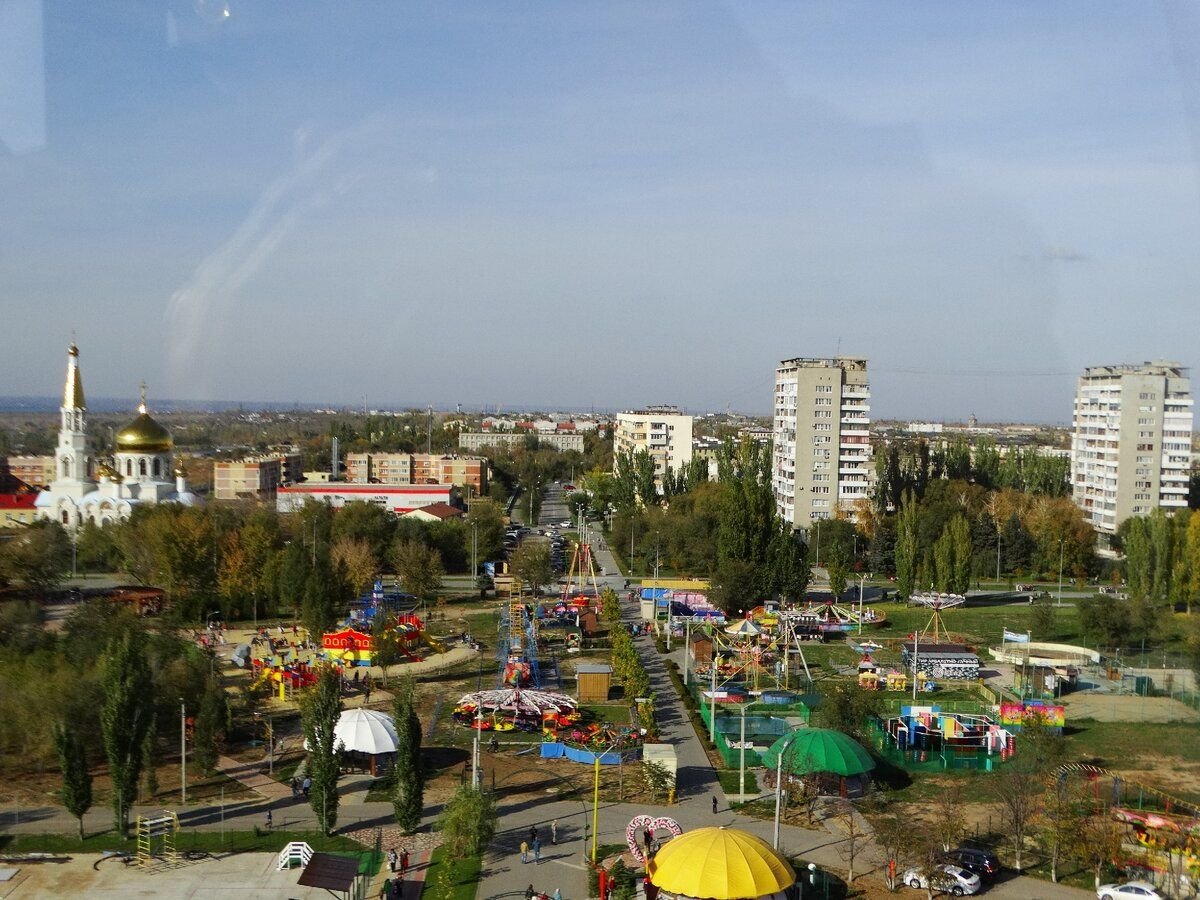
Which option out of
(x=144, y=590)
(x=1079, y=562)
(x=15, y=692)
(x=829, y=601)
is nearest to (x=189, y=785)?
(x=15, y=692)

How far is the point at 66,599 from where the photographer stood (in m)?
23.0

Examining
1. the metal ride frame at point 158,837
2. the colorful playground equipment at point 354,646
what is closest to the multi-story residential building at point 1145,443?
the colorful playground equipment at point 354,646

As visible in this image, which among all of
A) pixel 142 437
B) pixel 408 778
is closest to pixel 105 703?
pixel 408 778

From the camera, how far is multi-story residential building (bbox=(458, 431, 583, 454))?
3168 inches

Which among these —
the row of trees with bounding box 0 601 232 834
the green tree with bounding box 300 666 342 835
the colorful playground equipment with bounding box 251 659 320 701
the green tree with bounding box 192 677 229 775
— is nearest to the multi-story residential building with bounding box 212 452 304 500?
the colorful playground equipment with bounding box 251 659 320 701

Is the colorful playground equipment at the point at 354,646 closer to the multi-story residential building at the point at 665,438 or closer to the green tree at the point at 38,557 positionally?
the green tree at the point at 38,557

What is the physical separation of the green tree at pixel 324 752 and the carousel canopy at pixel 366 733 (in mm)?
1895

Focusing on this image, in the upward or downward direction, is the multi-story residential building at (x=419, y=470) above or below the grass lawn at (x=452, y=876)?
above

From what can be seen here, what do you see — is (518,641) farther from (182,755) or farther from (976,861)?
(976,861)

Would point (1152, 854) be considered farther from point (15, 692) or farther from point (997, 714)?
point (15, 692)

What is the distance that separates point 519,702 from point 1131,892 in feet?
25.2

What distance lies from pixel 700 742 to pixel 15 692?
784 centimetres

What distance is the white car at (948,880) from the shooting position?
28.6 ft

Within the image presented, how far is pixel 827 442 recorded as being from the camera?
33.8 metres
